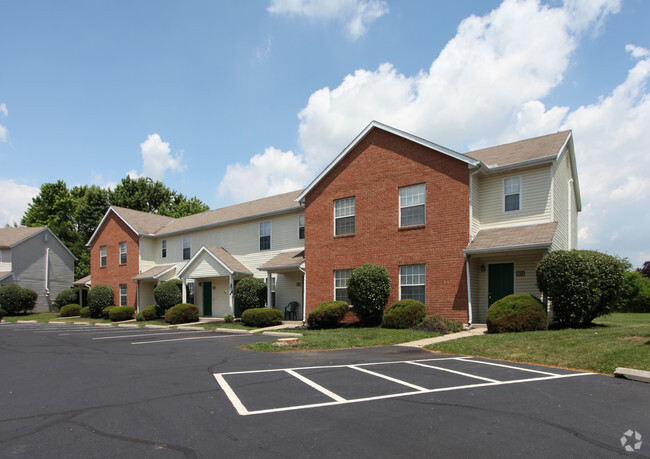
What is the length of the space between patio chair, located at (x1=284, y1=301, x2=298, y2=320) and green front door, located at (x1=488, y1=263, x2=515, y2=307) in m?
10.4

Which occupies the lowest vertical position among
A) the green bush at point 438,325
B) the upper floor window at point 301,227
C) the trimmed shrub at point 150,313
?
the trimmed shrub at point 150,313

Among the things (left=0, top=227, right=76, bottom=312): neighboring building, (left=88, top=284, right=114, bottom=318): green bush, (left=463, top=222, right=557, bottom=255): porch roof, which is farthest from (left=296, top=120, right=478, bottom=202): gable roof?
(left=0, top=227, right=76, bottom=312): neighboring building

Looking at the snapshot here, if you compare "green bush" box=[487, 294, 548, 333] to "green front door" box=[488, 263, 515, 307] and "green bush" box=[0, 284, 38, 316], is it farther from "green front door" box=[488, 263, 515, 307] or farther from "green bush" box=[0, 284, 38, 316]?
"green bush" box=[0, 284, 38, 316]

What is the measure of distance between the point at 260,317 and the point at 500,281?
35.2ft

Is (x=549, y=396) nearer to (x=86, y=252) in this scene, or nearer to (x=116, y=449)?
(x=116, y=449)

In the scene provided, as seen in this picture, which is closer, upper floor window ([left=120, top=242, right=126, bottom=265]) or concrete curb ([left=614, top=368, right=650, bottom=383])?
concrete curb ([left=614, top=368, right=650, bottom=383])

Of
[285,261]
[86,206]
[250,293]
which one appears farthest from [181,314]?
[86,206]

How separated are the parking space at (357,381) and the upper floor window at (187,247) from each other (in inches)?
940

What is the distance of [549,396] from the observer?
22.2 ft

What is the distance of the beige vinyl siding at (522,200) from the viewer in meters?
17.3

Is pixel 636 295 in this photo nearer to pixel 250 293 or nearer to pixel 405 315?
pixel 405 315

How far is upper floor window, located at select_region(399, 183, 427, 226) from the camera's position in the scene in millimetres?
19031

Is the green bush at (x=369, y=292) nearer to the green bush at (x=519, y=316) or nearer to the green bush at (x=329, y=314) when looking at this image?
the green bush at (x=329, y=314)

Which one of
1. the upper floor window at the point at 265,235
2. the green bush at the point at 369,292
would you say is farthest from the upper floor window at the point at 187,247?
the green bush at the point at 369,292
